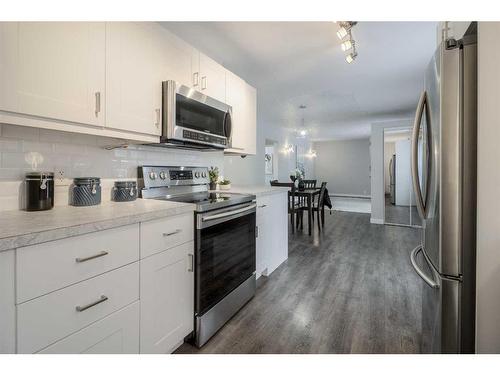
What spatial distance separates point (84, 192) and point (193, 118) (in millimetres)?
876

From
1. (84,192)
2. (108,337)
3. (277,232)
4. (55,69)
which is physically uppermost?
(55,69)

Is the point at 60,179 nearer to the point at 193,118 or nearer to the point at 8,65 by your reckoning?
the point at 8,65

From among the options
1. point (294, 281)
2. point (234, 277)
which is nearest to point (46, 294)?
point (234, 277)

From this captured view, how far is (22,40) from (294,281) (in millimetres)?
2566

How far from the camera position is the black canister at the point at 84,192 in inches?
59.2

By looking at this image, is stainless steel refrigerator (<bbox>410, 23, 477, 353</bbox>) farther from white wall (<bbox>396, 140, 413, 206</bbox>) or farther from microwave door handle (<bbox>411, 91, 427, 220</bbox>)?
white wall (<bbox>396, 140, 413, 206</bbox>)

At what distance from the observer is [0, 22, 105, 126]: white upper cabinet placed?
1084 mm

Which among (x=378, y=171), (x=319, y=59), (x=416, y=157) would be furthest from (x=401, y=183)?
(x=416, y=157)

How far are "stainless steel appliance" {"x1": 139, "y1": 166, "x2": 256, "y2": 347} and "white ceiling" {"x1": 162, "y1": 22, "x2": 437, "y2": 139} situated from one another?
1.27 metres

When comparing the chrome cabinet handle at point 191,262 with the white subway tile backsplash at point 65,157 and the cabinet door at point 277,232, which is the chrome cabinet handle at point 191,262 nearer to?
the white subway tile backsplash at point 65,157

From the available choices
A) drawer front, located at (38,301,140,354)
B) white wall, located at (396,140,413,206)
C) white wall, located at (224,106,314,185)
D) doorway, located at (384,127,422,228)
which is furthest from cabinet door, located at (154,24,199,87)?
white wall, located at (396,140,413,206)

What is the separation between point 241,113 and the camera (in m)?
2.69

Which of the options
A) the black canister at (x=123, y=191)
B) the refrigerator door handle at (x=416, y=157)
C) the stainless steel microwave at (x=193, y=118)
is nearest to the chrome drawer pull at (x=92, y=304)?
the black canister at (x=123, y=191)

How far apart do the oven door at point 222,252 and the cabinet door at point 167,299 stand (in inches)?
2.6
